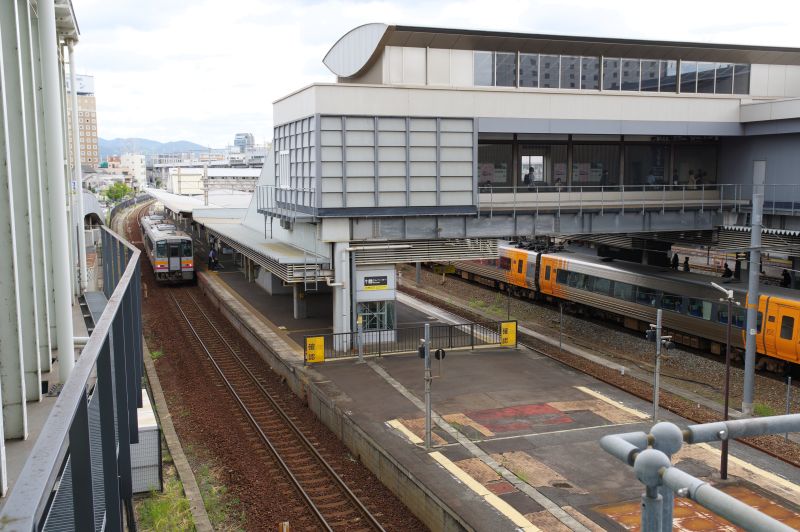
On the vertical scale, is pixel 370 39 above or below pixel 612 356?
above

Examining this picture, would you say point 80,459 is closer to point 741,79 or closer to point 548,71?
point 548,71

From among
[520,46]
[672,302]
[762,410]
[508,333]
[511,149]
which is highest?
[520,46]

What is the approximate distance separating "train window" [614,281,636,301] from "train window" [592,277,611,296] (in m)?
0.42

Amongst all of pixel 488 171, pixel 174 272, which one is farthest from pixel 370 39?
pixel 174 272

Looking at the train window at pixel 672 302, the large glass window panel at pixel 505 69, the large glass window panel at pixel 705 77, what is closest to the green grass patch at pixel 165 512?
the large glass window panel at pixel 505 69

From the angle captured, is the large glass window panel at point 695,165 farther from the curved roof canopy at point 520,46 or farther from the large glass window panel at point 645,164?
the curved roof canopy at point 520,46

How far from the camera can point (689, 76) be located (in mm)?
27312

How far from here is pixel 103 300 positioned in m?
11.6

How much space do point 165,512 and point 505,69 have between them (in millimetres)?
17662

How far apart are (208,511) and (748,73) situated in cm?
2502

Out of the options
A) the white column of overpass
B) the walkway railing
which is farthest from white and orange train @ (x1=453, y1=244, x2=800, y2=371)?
the white column of overpass

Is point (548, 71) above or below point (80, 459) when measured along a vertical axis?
above

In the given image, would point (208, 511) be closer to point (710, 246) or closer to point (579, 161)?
point (579, 161)

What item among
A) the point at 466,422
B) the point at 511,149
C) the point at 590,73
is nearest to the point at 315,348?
the point at 466,422
